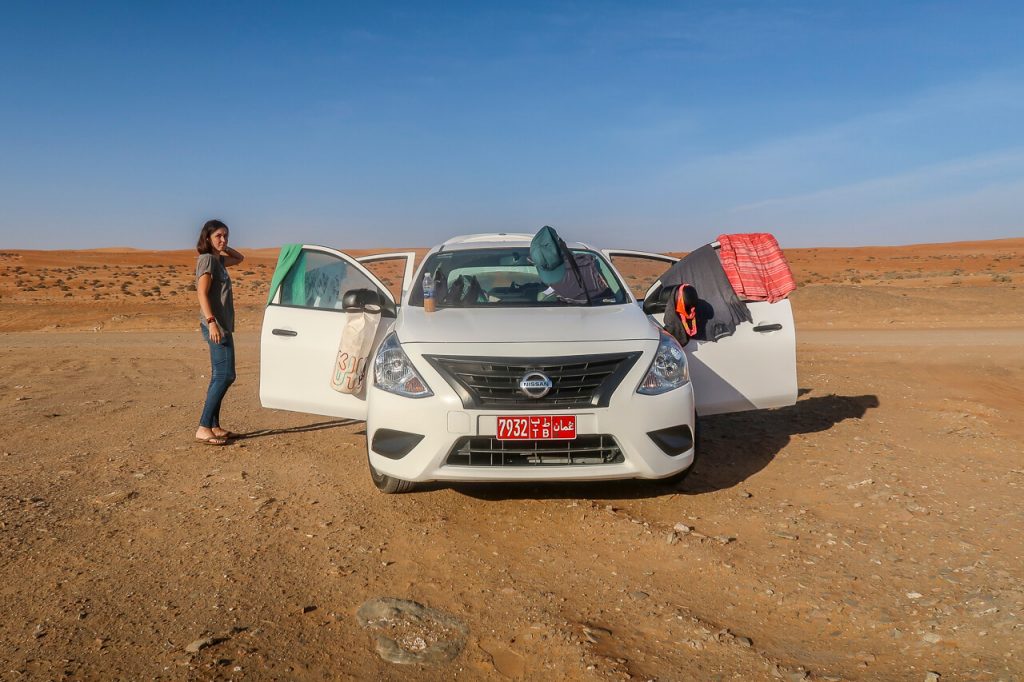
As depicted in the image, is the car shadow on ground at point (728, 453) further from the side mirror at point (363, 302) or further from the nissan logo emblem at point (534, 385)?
the side mirror at point (363, 302)

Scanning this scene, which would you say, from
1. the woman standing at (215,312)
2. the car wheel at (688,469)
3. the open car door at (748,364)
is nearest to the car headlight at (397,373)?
the car wheel at (688,469)

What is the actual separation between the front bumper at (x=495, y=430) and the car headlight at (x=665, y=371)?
0.05 meters

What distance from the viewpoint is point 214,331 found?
6.33 metres

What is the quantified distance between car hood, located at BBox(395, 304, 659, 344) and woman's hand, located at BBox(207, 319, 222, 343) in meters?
1.75

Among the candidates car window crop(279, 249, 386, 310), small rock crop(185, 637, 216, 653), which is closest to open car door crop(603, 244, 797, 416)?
car window crop(279, 249, 386, 310)

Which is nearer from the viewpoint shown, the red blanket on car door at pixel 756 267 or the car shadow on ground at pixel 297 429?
the red blanket on car door at pixel 756 267

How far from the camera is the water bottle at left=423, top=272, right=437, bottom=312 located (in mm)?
5496

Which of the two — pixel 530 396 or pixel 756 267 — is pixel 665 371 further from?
pixel 756 267

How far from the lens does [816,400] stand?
8391 millimetres

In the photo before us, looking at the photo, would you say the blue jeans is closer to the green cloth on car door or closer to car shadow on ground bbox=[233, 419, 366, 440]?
car shadow on ground bbox=[233, 419, 366, 440]

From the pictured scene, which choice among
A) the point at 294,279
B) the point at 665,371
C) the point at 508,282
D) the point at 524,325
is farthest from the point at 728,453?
the point at 294,279

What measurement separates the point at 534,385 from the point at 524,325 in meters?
0.64

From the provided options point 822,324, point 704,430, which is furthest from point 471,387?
point 822,324

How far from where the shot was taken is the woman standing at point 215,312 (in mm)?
6293
